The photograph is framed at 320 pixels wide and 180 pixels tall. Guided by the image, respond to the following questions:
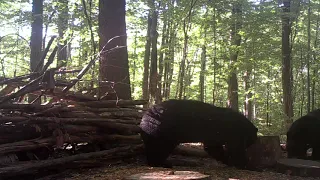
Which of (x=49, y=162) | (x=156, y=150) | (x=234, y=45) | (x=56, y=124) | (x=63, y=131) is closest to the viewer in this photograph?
(x=49, y=162)

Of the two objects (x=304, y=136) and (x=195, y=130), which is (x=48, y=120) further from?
(x=304, y=136)

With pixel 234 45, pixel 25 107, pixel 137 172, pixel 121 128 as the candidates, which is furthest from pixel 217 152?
pixel 234 45

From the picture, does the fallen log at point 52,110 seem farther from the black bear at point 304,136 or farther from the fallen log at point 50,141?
the black bear at point 304,136

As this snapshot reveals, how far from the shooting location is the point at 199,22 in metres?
13.8

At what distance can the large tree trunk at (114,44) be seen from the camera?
751 cm

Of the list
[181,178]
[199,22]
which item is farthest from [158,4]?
[181,178]

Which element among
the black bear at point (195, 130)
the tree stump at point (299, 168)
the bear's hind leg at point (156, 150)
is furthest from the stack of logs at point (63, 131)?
the tree stump at point (299, 168)

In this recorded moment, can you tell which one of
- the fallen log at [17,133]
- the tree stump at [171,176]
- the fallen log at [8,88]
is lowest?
the tree stump at [171,176]

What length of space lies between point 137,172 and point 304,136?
391 centimetres

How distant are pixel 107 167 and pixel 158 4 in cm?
874

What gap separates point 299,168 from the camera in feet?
18.8

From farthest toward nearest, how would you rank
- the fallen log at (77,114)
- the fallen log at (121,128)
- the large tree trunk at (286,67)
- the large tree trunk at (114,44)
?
the large tree trunk at (286,67)
the large tree trunk at (114,44)
the fallen log at (121,128)
the fallen log at (77,114)

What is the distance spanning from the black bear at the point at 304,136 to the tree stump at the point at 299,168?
76 cm

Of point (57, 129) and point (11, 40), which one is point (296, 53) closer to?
point (57, 129)
